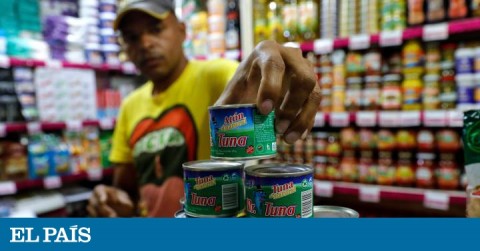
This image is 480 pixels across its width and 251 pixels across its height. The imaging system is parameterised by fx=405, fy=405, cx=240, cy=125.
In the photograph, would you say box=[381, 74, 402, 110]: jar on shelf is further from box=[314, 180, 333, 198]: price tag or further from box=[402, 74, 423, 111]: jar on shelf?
box=[314, 180, 333, 198]: price tag

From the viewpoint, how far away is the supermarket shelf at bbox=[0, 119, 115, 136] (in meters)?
2.77

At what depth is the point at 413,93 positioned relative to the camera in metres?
2.26

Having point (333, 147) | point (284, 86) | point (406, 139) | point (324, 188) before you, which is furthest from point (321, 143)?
point (284, 86)

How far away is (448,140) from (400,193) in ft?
1.29

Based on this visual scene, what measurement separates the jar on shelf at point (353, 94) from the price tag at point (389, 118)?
19 centimetres

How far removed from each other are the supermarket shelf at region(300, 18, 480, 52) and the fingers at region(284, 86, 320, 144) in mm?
1499

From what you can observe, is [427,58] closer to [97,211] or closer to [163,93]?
[163,93]

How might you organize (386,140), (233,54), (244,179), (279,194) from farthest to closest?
(233,54) < (386,140) < (244,179) < (279,194)

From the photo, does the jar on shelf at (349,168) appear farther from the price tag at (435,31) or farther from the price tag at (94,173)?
the price tag at (94,173)

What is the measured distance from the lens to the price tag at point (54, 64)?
296 cm

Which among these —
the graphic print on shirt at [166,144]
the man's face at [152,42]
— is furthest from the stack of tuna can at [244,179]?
the man's face at [152,42]

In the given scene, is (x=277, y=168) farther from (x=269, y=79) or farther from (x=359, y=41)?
(x=359, y=41)

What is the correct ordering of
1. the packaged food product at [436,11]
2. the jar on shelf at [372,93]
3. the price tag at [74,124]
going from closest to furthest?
→ the packaged food product at [436,11] < the jar on shelf at [372,93] < the price tag at [74,124]
